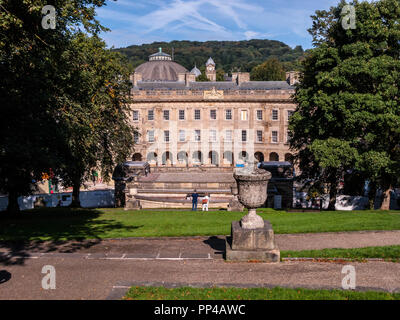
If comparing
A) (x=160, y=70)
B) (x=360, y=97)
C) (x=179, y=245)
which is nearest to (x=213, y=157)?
(x=360, y=97)

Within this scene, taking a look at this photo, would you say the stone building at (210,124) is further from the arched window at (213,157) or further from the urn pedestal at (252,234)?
the urn pedestal at (252,234)

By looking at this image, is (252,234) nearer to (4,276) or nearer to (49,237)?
(4,276)

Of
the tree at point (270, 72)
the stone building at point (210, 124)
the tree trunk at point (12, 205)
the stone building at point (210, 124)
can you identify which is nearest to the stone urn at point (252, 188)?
the tree trunk at point (12, 205)

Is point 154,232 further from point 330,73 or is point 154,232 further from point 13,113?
point 330,73

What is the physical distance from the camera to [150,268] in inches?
401

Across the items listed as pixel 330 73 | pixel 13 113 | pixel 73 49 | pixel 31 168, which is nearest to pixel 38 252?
pixel 31 168

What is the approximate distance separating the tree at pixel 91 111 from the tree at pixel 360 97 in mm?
12633

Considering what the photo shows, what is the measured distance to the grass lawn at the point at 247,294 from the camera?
25.5 ft

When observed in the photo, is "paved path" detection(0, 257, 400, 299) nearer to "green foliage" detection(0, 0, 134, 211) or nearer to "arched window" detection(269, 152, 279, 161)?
"green foliage" detection(0, 0, 134, 211)

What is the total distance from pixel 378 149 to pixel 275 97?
3826 centimetres

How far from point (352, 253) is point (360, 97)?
13.2 meters

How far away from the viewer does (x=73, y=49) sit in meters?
15.9

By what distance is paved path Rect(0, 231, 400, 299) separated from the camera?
28.6ft

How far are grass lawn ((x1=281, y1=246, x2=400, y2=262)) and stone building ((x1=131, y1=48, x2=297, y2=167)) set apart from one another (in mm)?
48313
